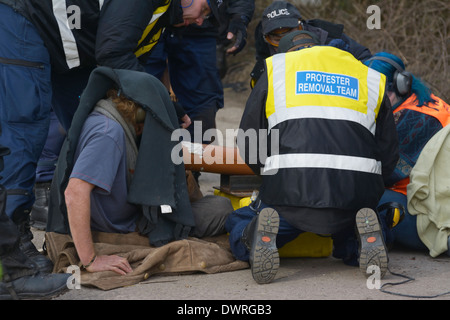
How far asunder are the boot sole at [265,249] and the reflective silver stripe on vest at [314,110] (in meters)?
0.50

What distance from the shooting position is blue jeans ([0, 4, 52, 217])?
346cm

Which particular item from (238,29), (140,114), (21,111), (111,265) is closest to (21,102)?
(21,111)

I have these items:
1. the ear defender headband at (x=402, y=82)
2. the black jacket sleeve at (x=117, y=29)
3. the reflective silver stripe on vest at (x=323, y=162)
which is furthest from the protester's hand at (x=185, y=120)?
the ear defender headband at (x=402, y=82)

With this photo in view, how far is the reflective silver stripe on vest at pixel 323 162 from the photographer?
10.7 ft

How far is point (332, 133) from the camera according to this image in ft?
10.8

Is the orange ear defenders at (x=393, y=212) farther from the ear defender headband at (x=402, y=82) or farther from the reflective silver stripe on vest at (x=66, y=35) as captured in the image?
the reflective silver stripe on vest at (x=66, y=35)

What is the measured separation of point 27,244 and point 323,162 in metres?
1.63

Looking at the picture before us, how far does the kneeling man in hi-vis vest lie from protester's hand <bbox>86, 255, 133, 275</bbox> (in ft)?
2.05

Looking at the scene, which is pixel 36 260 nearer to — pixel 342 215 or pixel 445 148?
pixel 342 215

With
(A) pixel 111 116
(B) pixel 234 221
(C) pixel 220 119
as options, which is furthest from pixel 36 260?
(C) pixel 220 119

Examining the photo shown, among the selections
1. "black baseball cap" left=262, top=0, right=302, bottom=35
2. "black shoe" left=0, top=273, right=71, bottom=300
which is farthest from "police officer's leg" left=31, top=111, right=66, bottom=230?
"black baseball cap" left=262, top=0, right=302, bottom=35

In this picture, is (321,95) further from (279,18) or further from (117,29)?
(279,18)

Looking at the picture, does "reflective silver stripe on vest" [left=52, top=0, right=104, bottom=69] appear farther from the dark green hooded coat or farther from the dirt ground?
the dirt ground

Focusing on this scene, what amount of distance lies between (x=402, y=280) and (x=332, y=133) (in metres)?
0.83
